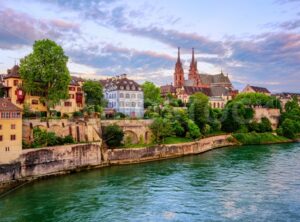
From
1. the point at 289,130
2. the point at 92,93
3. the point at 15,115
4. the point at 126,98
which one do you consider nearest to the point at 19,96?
the point at 15,115

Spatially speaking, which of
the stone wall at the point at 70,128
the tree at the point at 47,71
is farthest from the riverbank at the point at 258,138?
the tree at the point at 47,71

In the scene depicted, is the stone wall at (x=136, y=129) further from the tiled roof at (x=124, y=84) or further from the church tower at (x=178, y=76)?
the church tower at (x=178, y=76)

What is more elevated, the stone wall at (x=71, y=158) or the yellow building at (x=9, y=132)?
the yellow building at (x=9, y=132)

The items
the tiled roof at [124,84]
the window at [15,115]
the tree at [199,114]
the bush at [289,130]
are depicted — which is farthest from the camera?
the bush at [289,130]

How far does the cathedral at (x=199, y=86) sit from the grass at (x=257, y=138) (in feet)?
123

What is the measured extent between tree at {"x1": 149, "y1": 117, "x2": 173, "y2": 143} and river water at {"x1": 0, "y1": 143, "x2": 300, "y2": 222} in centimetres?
984

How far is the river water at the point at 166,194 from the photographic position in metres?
29.3

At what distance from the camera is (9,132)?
133 ft

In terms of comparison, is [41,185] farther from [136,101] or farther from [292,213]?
[136,101]

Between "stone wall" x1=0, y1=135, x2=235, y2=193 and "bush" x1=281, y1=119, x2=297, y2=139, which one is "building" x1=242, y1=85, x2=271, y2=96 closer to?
"bush" x1=281, y1=119, x2=297, y2=139

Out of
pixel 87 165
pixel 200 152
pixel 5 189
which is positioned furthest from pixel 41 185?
pixel 200 152

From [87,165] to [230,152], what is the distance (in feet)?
93.2

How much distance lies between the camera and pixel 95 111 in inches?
2574

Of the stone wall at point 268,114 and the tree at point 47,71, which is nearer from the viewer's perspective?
the tree at point 47,71
